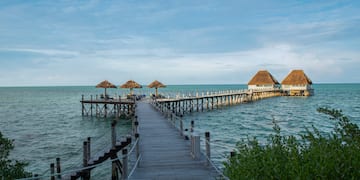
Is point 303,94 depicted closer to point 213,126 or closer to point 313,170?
point 213,126

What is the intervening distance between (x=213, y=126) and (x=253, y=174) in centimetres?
2508

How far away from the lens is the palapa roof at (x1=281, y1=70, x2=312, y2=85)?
72688 millimetres

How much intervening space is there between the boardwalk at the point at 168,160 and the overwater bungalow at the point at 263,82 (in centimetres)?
6198

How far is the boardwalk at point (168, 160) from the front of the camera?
7426 millimetres

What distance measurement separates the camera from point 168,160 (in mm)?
8836

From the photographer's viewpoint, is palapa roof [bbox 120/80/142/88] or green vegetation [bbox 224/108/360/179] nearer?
green vegetation [bbox 224/108/360/179]

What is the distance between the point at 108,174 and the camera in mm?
15031

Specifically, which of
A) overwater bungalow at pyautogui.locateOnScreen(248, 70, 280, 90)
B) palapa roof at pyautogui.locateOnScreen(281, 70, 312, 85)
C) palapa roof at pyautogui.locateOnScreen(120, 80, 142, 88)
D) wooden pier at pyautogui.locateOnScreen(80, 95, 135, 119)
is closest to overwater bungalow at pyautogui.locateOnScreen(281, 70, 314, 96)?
palapa roof at pyautogui.locateOnScreen(281, 70, 312, 85)

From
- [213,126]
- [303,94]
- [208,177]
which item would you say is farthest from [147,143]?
[303,94]

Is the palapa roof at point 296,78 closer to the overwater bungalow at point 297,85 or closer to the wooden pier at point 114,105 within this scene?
the overwater bungalow at point 297,85

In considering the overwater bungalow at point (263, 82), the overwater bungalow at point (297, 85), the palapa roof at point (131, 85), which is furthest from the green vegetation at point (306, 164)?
the overwater bungalow at point (297, 85)

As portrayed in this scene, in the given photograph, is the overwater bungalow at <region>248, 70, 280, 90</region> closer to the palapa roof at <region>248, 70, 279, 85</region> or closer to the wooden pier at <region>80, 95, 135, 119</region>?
the palapa roof at <region>248, 70, 279, 85</region>

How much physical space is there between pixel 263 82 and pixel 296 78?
8719 millimetres

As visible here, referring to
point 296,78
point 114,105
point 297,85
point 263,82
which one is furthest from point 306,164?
point 296,78
